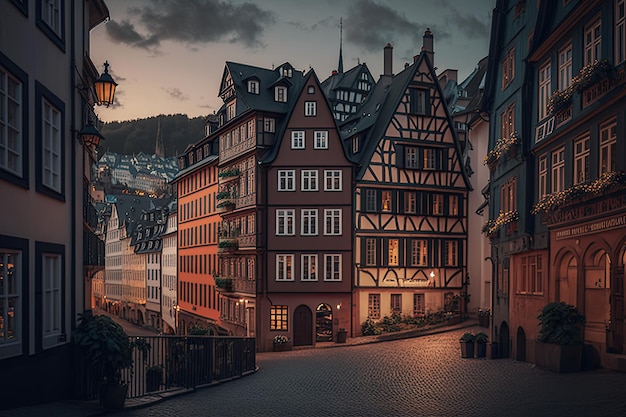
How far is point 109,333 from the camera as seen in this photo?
1449cm

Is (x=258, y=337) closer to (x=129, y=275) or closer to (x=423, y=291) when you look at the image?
(x=423, y=291)

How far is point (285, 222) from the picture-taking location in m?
41.8

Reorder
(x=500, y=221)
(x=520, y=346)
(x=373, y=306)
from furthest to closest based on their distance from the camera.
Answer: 1. (x=373, y=306)
2. (x=500, y=221)
3. (x=520, y=346)

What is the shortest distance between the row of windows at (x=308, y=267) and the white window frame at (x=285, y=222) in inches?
55.5

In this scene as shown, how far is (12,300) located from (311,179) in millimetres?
30404

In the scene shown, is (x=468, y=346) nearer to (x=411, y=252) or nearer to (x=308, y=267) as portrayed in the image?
(x=308, y=267)

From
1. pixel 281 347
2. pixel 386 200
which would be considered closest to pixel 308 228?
pixel 386 200

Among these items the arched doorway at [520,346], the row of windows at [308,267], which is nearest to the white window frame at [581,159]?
the arched doorway at [520,346]

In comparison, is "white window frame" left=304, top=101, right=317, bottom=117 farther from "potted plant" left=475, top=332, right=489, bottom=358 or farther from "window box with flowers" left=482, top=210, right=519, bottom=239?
"potted plant" left=475, top=332, right=489, bottom=358

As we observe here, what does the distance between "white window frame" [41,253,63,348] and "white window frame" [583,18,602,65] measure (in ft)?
48.6

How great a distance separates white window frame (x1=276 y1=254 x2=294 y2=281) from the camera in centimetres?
4147

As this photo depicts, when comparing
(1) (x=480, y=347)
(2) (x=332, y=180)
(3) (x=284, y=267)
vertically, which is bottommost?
(1) (x=480, y=347)

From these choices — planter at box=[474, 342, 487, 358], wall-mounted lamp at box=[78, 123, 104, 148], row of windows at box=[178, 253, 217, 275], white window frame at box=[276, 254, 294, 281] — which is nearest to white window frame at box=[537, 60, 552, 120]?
planter at box=[474, 342, 487, 358]

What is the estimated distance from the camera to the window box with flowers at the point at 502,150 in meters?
24.3
